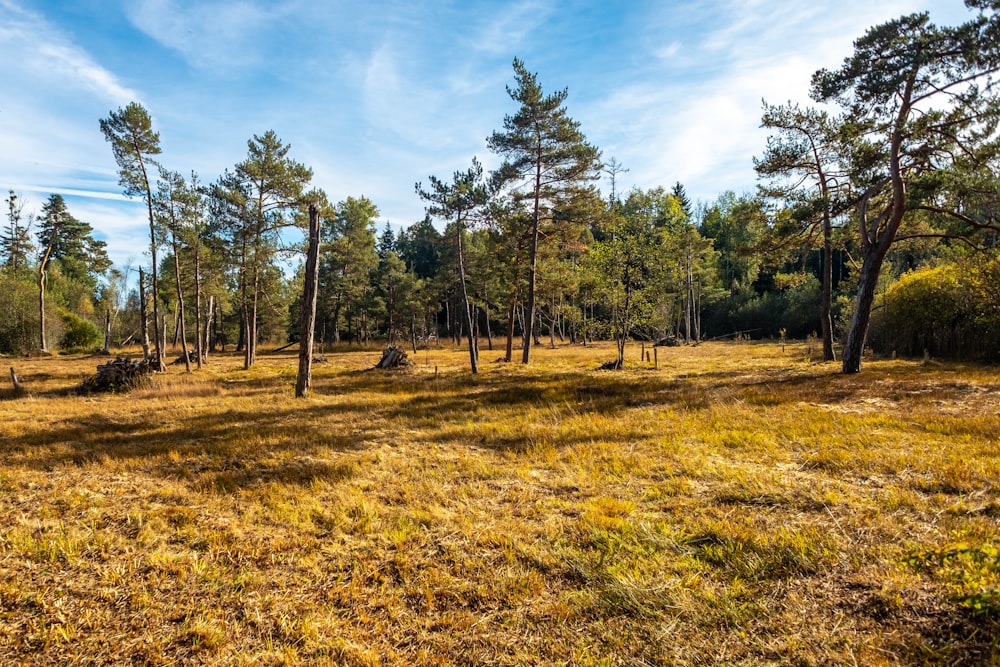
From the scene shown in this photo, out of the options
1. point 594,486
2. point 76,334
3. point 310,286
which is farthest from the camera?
point 76,334

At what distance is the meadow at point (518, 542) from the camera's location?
3.06m

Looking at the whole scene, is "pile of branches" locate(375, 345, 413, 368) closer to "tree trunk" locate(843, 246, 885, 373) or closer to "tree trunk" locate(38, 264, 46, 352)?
"tree trunk" locate(843, 246, 885, 373)

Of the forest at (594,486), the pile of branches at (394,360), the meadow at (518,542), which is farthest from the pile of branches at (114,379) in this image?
the pile of branches at (394,360)

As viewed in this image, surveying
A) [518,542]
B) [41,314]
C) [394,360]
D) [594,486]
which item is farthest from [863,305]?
[41,314]

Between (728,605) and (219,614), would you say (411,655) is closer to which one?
(219,614)

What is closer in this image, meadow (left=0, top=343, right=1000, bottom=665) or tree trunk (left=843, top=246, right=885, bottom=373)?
meadow (left=0, top=343, right=1000, bottom=665)

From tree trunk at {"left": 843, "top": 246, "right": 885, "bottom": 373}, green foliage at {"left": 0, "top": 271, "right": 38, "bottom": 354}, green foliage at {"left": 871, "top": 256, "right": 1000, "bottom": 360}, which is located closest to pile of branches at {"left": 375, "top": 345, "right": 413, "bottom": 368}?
tree trunk at {"left": 843, "top": 246, "right": 885, "bottom": 373}

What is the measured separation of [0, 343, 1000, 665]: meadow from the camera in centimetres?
306

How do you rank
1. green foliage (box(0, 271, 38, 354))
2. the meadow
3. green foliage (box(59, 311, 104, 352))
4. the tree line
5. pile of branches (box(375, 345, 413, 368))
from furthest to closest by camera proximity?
green foliage (box(59, 311, 104, 352)), green foliage (box(0, 271, 38, 354)), pile of branches (box(375, 345, 413, 368)), the tree line, the meadow

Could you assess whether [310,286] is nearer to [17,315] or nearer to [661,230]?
[661,230]

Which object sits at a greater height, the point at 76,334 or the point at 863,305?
the point at 863,305

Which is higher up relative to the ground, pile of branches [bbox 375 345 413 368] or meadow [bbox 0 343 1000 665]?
pile of branches [bbox 375 345 413 368]

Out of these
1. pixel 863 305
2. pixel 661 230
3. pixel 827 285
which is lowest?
pixel 863 305

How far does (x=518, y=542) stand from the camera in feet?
14.7
